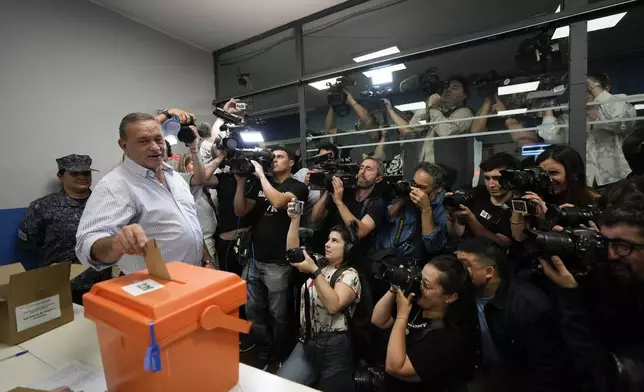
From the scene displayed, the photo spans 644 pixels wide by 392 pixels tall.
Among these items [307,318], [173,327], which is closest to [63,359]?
[173,327]

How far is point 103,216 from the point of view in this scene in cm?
111

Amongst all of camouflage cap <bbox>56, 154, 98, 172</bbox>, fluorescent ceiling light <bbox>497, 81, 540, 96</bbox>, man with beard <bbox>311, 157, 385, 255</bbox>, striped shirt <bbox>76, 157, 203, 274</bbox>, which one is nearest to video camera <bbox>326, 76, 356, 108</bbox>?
man with beard <bbox>311, 157, 385, 255</bbox>

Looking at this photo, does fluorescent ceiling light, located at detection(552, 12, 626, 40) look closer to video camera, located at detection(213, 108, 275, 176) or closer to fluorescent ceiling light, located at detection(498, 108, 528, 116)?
fluorescent ceiling light, located at detection(498, 108, 528, 116)

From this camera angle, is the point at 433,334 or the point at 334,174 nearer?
the point at 433,334

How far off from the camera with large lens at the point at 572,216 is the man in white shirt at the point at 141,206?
5.52ft

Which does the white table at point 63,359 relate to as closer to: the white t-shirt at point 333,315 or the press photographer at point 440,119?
the white t-shirt at point 333,315

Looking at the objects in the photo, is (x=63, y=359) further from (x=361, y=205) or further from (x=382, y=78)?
(x=382, y=78)

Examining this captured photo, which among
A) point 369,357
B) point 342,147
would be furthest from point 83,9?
point 369,357

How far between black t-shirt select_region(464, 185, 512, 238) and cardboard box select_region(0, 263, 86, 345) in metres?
2.15

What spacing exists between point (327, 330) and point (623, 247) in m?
1.36

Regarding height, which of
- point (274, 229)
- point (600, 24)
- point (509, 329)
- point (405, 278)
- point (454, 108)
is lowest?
point (509, 329)

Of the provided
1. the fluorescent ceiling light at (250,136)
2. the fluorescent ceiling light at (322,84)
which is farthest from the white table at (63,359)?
the fluorescent ceiling light at (322,84)

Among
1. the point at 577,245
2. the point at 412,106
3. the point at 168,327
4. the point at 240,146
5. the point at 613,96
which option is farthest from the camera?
the point at 412,106

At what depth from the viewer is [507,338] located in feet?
4.76
